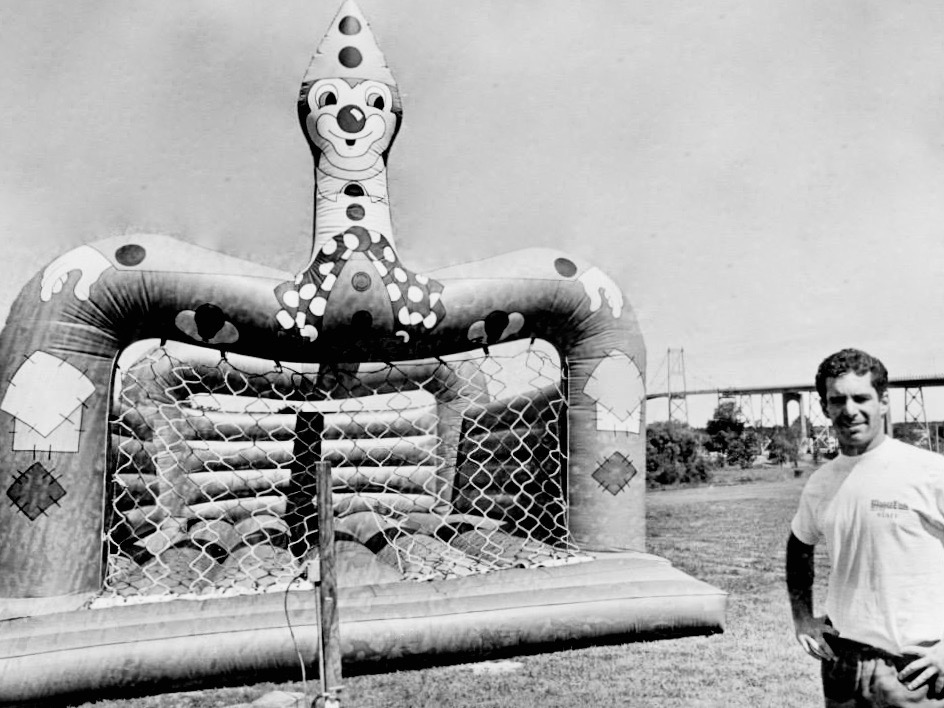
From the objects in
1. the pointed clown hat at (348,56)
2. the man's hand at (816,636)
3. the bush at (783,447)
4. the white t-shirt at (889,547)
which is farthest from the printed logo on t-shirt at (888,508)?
the bush at (783,447)

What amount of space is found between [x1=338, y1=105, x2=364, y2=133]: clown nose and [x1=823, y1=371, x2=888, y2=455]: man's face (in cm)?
185

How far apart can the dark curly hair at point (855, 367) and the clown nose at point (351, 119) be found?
182cm

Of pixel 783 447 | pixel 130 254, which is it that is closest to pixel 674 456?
pixel 783 447

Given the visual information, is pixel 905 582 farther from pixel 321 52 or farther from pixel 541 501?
pixel 321 52

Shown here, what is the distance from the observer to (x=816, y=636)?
138cm

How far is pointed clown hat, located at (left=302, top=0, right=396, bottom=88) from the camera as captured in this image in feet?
8.87

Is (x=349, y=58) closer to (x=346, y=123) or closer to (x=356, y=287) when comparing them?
(x=346, y=123)

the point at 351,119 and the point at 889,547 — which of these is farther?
the point at 351,119

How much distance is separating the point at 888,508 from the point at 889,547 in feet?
0.20

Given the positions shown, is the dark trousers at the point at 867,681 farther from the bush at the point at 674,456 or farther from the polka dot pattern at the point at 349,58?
the bush at the point at 674,456

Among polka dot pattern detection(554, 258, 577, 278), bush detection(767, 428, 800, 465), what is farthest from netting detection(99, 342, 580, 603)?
bush detection(767, 428, 800, 465)

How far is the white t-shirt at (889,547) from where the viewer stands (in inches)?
48.3

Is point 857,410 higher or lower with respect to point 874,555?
higher

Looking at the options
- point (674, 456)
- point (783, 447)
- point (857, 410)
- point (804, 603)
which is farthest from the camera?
point (783, 447)
